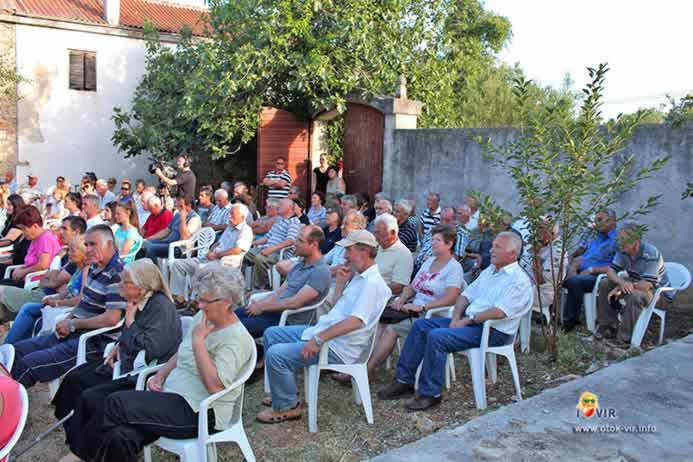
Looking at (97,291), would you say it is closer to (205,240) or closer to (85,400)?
(85,400)

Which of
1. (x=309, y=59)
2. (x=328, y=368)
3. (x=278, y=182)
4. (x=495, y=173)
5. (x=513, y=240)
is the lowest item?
(x=328, y=368)

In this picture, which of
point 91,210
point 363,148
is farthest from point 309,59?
point 91,210

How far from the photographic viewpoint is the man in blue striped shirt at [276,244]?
286 inches

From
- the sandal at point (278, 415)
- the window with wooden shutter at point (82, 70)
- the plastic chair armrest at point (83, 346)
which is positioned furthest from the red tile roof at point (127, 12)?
the sandal at point (278, 415)

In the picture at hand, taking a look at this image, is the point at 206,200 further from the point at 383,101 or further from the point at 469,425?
the point at 469,425

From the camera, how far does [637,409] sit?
353 cm

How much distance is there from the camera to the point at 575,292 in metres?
5.85

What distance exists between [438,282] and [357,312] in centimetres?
99

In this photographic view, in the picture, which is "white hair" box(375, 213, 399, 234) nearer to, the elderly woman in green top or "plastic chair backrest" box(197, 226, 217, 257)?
the elderly woman in green top

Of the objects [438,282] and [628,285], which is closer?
[438,282]

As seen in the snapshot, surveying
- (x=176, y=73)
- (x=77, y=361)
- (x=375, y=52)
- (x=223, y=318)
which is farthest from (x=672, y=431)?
(x=176, y=73)

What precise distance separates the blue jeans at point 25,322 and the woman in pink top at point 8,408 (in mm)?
2546

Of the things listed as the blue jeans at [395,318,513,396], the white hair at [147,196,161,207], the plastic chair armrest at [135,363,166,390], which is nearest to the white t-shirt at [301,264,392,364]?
the blue jeans at [395,318,513,396]

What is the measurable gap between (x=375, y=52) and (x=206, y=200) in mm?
3471
